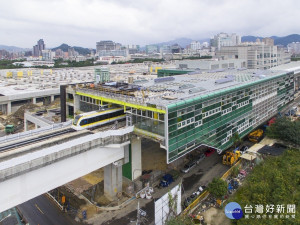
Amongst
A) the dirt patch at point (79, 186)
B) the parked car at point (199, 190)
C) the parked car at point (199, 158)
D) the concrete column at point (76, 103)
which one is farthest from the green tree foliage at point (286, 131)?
the concrete column at point (76, 103)

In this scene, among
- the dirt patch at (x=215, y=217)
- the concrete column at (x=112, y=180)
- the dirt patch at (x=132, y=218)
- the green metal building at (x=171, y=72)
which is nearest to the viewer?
the dirt patch at (x=215, y=217)

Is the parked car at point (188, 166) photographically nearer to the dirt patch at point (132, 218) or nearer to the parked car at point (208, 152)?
the parked car at point (208, 152)

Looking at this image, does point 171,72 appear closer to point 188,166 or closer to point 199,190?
point 188,166

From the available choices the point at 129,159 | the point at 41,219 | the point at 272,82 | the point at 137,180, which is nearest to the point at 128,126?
the point at 129,159

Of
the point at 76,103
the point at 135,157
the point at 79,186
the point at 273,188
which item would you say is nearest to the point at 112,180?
the point at 135,157

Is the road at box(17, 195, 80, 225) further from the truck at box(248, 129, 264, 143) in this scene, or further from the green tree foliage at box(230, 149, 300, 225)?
the truck at box(248, 129, 264, 143)

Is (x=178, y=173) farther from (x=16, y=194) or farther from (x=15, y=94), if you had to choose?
(x=15, y=94)
